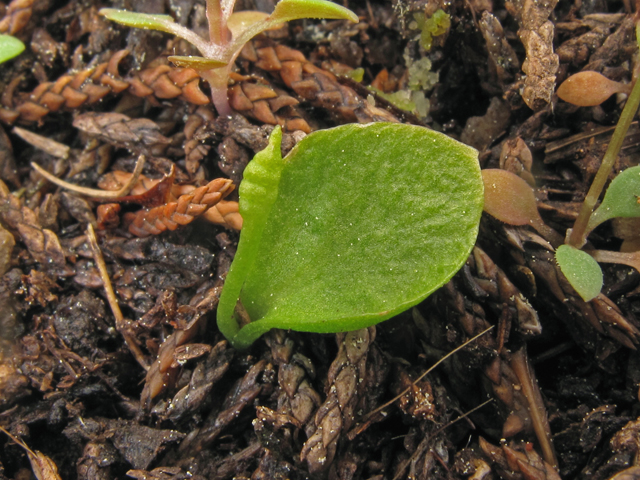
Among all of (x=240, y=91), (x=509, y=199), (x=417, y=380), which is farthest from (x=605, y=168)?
(x=240, y=91)

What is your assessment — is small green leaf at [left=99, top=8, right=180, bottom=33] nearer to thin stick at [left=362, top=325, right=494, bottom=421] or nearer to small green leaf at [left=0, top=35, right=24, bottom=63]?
small green leaf at [left=0, top=35, right=24, bottom=63]

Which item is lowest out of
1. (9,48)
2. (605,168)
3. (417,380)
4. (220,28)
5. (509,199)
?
(417,380)

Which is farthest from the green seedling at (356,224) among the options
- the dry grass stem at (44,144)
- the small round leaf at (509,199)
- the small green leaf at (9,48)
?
the small green leaf at (9,48)

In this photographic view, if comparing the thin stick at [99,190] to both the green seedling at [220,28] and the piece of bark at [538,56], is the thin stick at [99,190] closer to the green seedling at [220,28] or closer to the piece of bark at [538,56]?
the green seedling at [220,28]

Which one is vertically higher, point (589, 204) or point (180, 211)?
point (589, 204)

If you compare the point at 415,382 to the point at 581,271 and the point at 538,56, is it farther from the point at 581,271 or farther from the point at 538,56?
the point at 538,56

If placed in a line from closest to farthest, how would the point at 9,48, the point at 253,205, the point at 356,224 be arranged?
1. the point at 253,205
2. the point at 356,224
3. the point at 9,48

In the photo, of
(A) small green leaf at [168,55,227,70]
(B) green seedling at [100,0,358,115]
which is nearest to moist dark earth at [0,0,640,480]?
(B) green seedling at [100,0,358,115]
